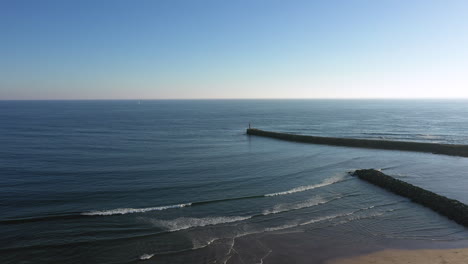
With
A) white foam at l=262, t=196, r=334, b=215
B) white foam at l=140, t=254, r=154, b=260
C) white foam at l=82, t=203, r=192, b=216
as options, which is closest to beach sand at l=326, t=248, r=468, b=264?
white foam at l=262, t=196, r=334, b=215

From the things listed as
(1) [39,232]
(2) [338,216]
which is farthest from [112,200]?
(2) [338,216]

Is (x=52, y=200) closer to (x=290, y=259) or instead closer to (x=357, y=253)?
A: (x=290, y=259)

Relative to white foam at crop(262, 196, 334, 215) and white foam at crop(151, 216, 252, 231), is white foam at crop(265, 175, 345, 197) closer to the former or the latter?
white foam at crop(262, 196, 334, 215)

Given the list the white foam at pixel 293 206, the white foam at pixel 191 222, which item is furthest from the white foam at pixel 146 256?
the white foam at pixel 293 206

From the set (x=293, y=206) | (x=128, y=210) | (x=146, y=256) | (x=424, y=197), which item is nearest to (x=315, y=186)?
(x=293, y=206)

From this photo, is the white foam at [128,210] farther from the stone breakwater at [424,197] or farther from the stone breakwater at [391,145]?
the stone breakwater at [391,145]

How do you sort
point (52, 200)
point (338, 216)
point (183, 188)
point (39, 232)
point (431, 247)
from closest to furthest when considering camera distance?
1. point (431, 247)
2. point (39, 232)
3. point (338, 216)
4. point (52, 200)
5. point (183, 188)

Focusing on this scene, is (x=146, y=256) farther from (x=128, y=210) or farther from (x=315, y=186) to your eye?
(x=315, y=186)

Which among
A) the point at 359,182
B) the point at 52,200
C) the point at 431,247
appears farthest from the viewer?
the point at 359,182
